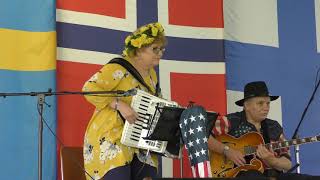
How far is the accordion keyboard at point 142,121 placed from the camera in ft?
9.85

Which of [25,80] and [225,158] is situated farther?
[225,158]

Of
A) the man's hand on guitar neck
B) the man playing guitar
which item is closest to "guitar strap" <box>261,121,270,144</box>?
the man playing guitar

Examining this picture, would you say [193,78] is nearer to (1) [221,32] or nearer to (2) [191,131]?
(1) [221,32]

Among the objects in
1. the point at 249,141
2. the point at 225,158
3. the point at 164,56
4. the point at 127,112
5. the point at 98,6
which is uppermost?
the point at 98,6

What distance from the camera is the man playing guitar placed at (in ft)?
12.1

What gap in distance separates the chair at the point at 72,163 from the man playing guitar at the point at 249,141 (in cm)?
84

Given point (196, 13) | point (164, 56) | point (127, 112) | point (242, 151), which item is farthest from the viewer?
point (196, 13)

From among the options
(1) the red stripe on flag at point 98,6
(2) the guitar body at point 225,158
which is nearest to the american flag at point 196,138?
(2) the guitar body at point 225,158

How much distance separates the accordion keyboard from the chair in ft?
1.78

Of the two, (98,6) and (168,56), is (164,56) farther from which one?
(98,6)

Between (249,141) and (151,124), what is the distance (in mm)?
996

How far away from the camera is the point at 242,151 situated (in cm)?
376

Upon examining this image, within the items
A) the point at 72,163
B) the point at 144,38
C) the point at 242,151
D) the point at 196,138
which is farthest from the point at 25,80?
the point at 242,151

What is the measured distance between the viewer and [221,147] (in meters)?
3.73
